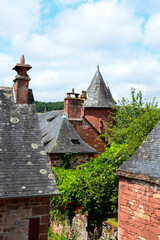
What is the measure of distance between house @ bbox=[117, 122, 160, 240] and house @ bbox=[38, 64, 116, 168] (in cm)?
868

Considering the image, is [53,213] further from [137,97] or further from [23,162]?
[137,97]

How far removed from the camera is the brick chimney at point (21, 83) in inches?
351

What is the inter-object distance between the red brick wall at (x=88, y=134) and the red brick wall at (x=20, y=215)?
46.5 feet

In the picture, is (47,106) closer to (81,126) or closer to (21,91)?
(81,126)

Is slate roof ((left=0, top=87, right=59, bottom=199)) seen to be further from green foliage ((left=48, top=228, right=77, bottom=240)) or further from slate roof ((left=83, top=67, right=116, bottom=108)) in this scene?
slate roof ((left=83, top=67, right=116, bottom=108))

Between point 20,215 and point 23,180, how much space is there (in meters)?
0.98

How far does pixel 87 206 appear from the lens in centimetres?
1148

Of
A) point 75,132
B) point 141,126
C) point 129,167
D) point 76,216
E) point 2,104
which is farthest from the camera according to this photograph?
point 75,132

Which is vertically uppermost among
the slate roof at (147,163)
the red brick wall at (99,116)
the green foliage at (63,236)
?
the red brick wall at (99,116)

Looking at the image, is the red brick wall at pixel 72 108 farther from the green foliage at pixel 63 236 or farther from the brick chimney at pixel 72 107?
the green foliage at pixel 63 236

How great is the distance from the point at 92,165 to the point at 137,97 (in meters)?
10.1

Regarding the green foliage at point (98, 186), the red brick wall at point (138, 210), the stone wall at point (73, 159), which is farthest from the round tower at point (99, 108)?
the red brick wall at point (138, 210)

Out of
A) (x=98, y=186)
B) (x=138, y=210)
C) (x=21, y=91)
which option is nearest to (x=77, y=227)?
(x=98, y=186)

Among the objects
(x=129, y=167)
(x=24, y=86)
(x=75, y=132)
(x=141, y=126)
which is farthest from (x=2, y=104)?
(x=75, y=132)
